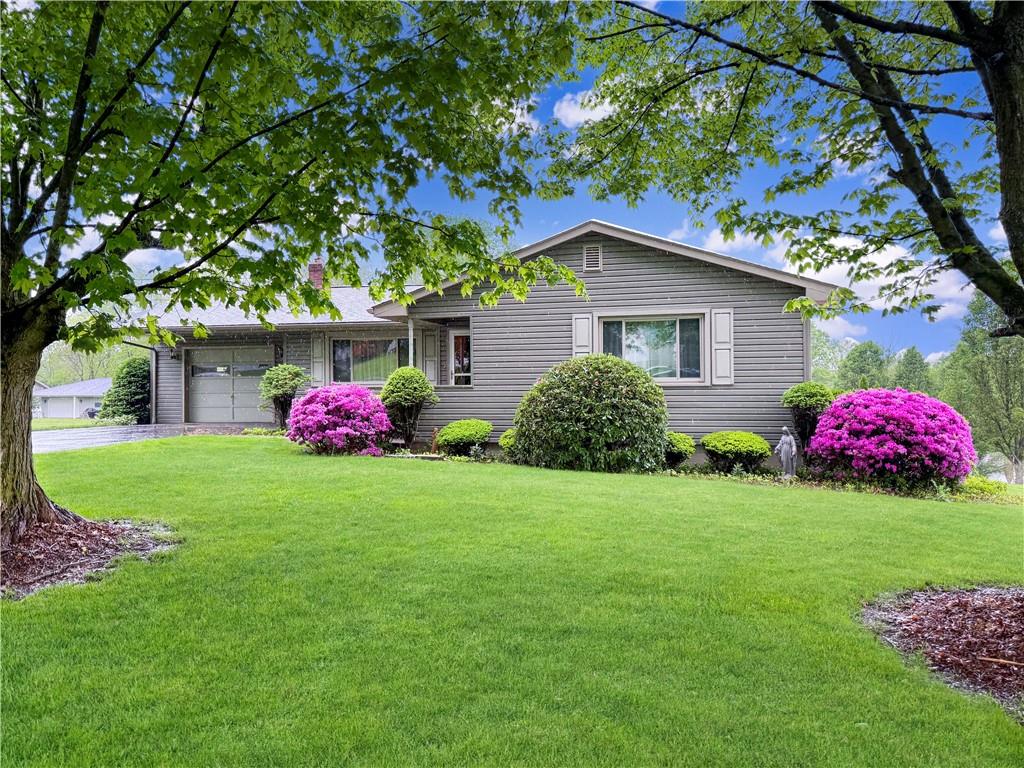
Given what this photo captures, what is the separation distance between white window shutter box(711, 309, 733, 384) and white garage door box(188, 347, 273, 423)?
44.8ft

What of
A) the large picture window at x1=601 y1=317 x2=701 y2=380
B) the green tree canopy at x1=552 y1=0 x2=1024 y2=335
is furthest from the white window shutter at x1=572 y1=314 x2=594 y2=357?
the green tree canopy at x1=552 y1=0 x2=1024 y2=335

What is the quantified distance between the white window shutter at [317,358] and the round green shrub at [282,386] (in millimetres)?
412

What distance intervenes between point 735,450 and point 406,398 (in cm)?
678

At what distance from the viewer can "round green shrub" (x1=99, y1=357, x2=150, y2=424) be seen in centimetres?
2045

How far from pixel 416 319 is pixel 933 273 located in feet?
37.8

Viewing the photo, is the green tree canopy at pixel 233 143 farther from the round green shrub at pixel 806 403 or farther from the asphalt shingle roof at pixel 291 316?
the asphalt shingle roof at pixel 291 316

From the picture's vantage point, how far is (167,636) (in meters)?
3.25

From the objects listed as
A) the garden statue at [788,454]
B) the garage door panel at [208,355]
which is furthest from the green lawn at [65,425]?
the garden statue at [788,454]

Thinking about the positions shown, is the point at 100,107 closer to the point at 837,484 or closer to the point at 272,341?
the point at 837,484

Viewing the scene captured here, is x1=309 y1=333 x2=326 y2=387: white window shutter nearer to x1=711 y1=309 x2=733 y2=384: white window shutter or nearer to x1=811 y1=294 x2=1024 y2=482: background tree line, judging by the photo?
x1=711 y1=309 x2=733 y2=384: white window shutter

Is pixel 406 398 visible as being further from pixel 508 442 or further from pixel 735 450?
pixel 735 450

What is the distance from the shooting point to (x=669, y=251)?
40.7 ft

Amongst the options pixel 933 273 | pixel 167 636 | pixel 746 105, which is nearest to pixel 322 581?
pixel 167 636

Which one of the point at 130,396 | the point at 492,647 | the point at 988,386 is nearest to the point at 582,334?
the point at 492,647
